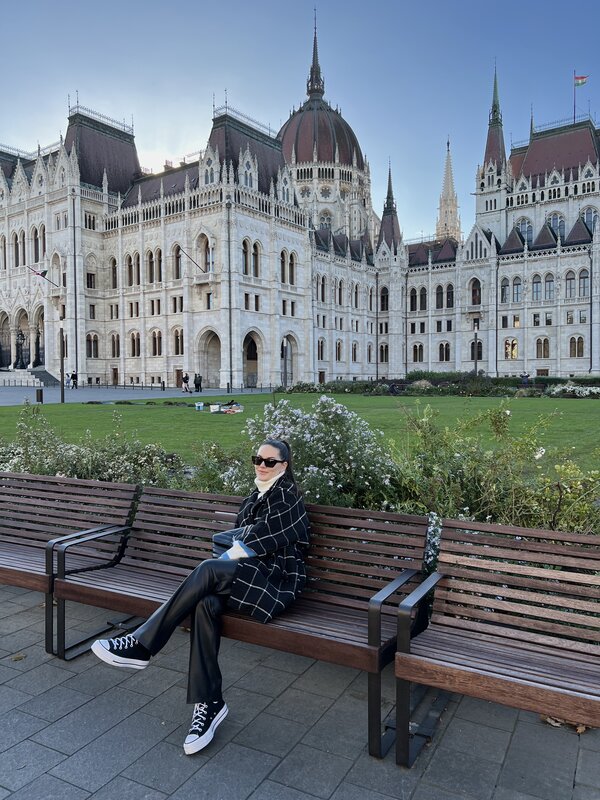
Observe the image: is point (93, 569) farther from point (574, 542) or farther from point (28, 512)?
point (574, 542)

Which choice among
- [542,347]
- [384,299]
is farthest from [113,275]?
[542,347]

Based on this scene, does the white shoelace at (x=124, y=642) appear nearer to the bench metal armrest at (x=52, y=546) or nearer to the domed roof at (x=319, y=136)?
the bench metal armrest at (x=52, y=546)

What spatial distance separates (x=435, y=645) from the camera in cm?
338

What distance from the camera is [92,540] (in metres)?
4.91

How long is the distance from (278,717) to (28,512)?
3.44 metres

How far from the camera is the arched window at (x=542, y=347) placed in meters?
59.6

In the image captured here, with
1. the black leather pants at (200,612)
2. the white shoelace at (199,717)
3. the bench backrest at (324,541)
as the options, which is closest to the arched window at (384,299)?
the bench backrest at (324,541)

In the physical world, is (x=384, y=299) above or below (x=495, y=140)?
below

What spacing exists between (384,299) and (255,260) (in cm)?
2404

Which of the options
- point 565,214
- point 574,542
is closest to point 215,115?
point 565,214

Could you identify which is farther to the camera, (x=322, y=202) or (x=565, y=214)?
(x=322, y=202)

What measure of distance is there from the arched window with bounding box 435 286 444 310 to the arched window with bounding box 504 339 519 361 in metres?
8.71

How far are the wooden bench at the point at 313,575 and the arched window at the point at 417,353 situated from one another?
2536 inches

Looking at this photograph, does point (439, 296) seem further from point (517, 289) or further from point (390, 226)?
point (390, 226)
